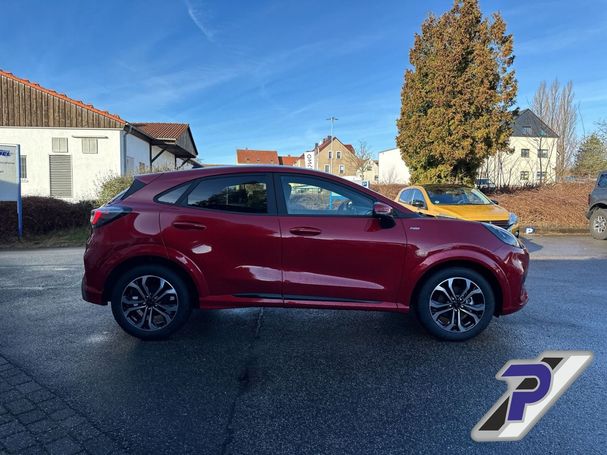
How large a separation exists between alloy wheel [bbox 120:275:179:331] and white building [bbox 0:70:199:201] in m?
15.9

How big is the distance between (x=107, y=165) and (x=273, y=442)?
60.9ft

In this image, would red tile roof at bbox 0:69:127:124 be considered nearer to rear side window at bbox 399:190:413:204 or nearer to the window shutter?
the window shutter

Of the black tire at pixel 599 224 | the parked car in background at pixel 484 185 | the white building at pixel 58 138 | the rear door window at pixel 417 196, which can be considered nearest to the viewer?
the rear door window at pixel 417 196

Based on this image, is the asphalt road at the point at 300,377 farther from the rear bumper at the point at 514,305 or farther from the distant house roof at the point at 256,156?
the distant house roof at the point at 256,156

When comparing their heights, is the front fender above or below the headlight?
below

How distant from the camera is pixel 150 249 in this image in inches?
152

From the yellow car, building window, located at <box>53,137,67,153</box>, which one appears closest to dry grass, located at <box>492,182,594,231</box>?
the yellow car

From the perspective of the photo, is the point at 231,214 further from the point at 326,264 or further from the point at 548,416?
the point at 548,416

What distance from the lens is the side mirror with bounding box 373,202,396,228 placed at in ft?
12.4

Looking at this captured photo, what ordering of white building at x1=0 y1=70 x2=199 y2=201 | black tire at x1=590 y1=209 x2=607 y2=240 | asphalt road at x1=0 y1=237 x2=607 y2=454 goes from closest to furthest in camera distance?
asphalt road at x1=0 y1=237 x2=607 y2=454 → black tire at x1=590 y1=209 x2=607 y2=240 → white building at x1=0 y1=70 x2=199 y2=201

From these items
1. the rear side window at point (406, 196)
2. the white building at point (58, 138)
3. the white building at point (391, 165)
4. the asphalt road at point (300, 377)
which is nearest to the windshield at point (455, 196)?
the rear side window at point (406, 196)

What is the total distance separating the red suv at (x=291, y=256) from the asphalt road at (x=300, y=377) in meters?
0.41

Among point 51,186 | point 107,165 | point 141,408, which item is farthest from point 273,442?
point 51,186

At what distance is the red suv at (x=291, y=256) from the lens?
151 inches
